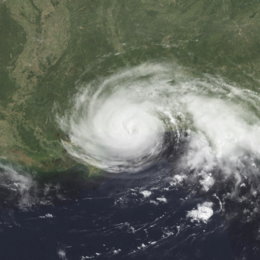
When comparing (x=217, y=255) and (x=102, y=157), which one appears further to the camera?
(x=102, y=157)

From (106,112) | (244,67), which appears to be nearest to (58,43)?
(106,112)

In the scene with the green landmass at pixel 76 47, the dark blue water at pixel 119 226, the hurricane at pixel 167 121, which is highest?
the green landmass at pixel 76 47

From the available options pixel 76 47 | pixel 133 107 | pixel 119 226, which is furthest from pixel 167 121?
pixel 76 47

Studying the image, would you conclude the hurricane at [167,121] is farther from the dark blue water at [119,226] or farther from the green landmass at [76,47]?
the dark blue water at [119,226]

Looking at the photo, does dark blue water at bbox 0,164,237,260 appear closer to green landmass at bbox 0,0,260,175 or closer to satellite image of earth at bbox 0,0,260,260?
satellite image of earth at bbox 0,0,260,260

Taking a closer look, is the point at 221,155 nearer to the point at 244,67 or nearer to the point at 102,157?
the point at 244,67

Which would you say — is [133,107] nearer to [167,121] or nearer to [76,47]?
[167,121]

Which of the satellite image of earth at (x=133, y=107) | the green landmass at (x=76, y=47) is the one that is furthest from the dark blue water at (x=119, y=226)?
the green landmass at (x=76, y=47)

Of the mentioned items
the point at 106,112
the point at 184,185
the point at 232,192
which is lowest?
the point at 232,192

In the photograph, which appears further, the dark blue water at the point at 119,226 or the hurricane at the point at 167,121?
the hurricane at the point at 167,121
